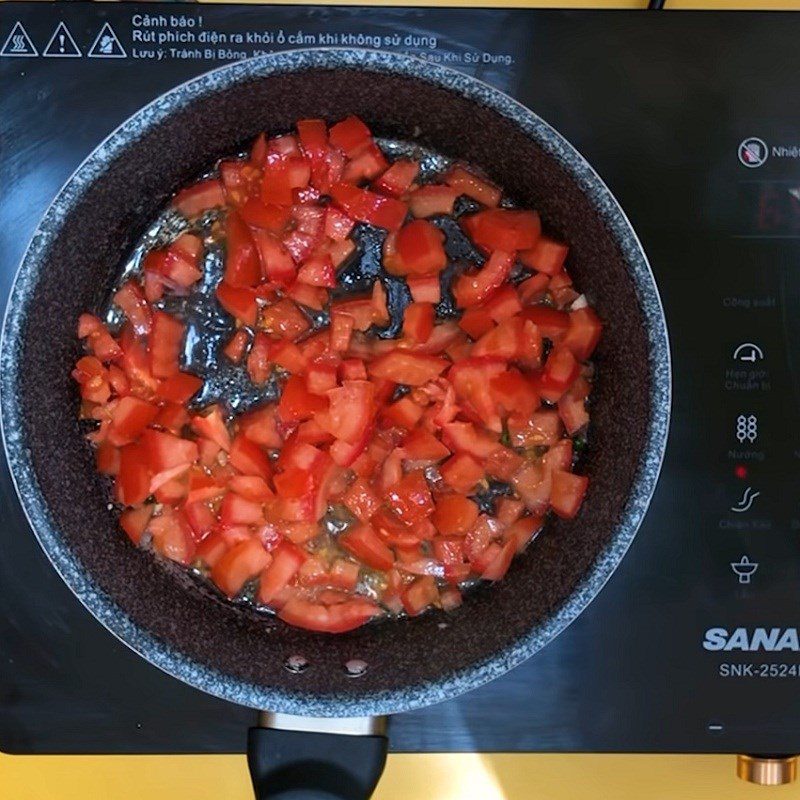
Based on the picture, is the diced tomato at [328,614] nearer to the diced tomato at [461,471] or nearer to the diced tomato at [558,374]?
the diced tomato at [461,471]

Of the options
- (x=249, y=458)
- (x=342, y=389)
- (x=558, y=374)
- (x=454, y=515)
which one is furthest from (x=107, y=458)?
(x=558, y=374)

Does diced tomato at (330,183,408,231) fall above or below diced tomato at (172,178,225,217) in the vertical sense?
below

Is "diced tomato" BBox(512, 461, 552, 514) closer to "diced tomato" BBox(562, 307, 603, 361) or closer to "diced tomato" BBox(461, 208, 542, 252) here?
"diced tomato" BBox(562, 307, 603, 361)

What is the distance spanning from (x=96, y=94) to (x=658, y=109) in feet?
1.89

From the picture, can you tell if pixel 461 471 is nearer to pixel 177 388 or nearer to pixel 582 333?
pixel 582 333

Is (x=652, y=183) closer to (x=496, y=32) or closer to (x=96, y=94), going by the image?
(x=496, y=32)

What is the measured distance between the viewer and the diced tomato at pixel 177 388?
0.95m

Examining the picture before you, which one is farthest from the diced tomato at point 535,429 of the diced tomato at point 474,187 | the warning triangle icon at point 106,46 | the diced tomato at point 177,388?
the warning triangle icon at point 106,46

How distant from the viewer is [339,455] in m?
0.93

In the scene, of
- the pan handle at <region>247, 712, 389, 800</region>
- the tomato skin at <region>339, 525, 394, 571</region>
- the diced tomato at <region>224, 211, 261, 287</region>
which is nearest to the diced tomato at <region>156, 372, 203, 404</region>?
the diced tomato at <region>224, 211, 261, 287</region>

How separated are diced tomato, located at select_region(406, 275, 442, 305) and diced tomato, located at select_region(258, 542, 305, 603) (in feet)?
0.96

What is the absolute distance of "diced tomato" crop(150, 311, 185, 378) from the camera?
96 centimetres

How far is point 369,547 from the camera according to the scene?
960mm

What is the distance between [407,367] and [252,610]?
1.04 ft
